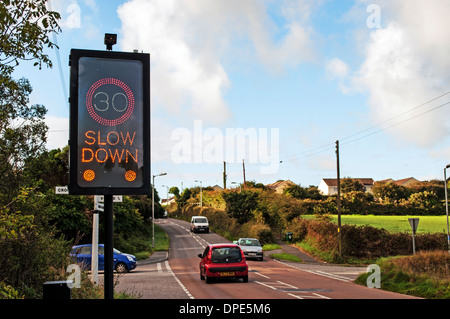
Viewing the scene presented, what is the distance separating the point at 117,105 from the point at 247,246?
31.4 metres

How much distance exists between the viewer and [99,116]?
3.85 m

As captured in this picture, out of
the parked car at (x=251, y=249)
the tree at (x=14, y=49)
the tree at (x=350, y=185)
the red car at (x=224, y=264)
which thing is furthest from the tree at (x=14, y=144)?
the tree at (x=350, y=185)

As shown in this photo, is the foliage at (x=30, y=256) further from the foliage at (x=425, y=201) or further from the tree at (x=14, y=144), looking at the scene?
the foliage at (x=425, y=201)

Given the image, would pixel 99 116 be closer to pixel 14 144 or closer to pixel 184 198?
pixel 14 144

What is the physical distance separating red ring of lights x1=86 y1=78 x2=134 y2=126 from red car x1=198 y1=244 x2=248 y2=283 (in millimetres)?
16348

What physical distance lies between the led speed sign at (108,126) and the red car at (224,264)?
16217 millimetres

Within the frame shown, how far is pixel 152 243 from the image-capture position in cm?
4600

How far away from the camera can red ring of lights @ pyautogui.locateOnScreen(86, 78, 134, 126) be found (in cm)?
384

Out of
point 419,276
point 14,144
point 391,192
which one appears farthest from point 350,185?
point 14,144

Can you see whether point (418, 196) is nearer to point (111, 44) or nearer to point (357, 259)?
point (357, 259)

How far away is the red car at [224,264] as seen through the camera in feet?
63.6

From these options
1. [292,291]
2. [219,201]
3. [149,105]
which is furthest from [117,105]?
[219,201]

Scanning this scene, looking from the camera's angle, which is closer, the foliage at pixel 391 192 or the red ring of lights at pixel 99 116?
the red ring of lights at pixel 99 116

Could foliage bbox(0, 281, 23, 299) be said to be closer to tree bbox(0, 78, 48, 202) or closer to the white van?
tree bbox(0, 78, 48, 202)
